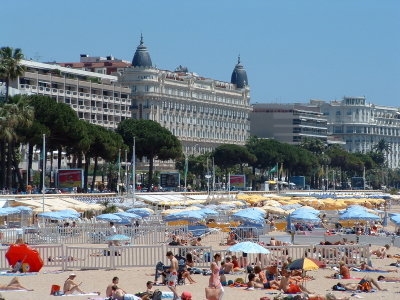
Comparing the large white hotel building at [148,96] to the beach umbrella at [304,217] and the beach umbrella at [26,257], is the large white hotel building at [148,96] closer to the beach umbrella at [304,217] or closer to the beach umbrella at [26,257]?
the beach umbrella at [304,217]

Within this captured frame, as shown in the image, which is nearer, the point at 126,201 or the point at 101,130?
the point at 126,201

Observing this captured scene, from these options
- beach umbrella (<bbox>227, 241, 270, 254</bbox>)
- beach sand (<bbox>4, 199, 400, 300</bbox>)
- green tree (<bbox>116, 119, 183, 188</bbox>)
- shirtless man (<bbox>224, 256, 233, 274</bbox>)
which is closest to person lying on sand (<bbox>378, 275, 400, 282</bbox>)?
beach sand (<bbox>4, 199, 400, 300</bbox>)

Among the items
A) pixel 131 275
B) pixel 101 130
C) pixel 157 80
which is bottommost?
pixel 131 275

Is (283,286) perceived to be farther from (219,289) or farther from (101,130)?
(101,130)

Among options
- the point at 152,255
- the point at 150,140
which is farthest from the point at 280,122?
the point at 152,255

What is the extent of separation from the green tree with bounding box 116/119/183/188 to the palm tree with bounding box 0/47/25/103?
30005 mm

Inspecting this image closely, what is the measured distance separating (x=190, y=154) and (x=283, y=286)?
115592mm

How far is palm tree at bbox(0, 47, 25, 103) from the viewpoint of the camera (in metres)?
69.8

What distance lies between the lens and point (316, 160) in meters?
150

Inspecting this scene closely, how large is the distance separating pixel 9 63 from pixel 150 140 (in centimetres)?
3176

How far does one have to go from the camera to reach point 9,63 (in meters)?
69.8

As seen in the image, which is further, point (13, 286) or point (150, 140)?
point (150, 140)

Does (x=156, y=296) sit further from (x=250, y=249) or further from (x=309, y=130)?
(x=309, y=130)

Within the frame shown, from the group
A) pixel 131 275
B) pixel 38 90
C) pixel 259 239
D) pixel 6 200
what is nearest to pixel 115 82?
pixel 38 90
